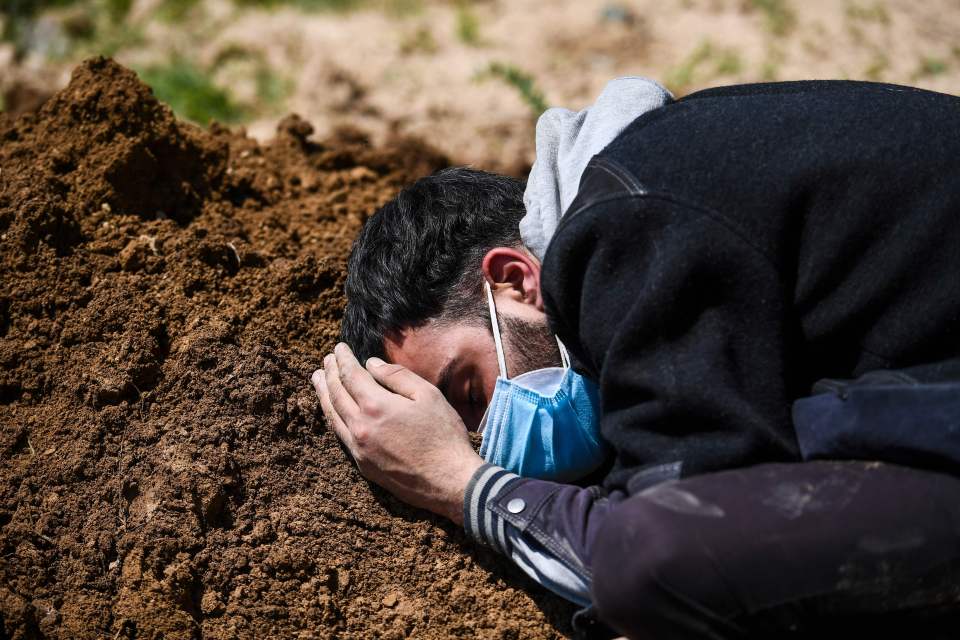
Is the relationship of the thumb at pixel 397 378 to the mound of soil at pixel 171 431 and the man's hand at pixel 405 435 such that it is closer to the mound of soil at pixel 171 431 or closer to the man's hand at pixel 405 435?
the man's hand at pixel 405 435

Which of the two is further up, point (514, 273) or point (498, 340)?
point (514, 273)

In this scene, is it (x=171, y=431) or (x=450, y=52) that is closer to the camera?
(x=171, y=431)

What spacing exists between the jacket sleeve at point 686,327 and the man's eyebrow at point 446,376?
573mm

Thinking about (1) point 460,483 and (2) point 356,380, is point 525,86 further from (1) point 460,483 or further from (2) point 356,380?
(1) point 460,483

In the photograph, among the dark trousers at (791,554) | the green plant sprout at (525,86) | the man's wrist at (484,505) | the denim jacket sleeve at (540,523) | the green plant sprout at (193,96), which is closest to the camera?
the dark trousers at (791,554)

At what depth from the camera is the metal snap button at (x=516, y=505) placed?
218cm

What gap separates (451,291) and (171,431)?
88cm

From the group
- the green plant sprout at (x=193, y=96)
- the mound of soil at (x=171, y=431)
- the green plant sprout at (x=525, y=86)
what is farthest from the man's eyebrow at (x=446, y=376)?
the green plant sprout at (x=193, y=96)

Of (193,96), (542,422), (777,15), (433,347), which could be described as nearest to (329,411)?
(433,347)

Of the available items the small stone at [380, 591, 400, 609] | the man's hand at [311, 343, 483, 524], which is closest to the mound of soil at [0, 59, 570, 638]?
the small stone at [380, 591, 400, 609]

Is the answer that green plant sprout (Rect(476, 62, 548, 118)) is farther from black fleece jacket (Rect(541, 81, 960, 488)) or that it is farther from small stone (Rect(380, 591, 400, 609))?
small stone (Rect(380, 591, 400, 609))

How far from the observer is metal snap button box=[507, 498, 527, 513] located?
218cm

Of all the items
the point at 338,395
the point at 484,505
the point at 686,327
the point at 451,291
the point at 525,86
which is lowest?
the point at 484,505

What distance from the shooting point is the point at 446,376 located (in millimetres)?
2469
